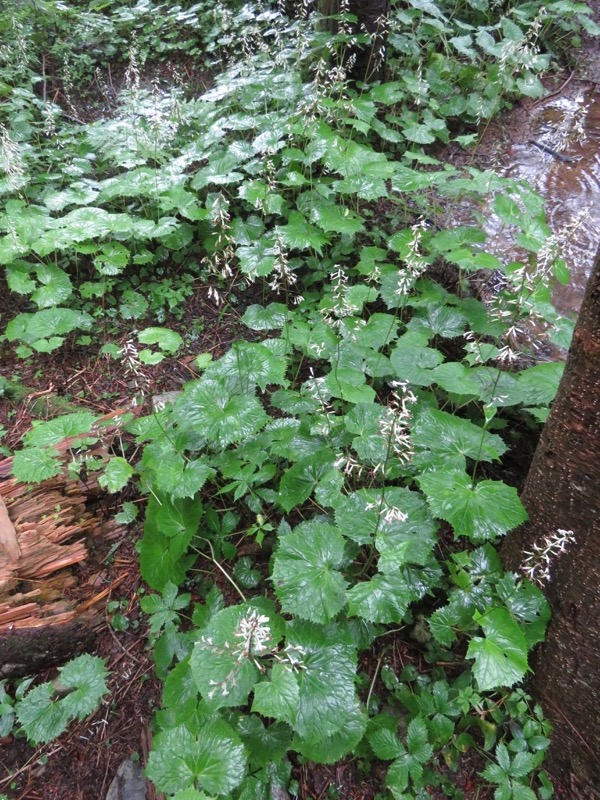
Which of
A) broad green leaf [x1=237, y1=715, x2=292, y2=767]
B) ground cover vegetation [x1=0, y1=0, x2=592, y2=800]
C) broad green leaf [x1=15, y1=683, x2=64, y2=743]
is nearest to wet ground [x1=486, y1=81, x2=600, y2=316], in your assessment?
ground cover vegetation [x1=0, y1=0, x2=592, y2=800]

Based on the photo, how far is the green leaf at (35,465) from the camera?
244 cm

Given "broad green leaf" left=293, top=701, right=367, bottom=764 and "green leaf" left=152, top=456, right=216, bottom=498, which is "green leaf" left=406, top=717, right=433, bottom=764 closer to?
"broad green leaf" left=293, top=701, right=367, bottom=764

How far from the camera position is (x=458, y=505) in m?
1.85

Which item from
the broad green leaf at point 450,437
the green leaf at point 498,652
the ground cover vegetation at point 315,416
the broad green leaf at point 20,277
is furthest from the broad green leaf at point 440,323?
the broad green leaf at point 20,277

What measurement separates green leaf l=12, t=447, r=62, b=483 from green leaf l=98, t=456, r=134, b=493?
247 mm

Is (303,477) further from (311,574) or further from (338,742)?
(338,742)

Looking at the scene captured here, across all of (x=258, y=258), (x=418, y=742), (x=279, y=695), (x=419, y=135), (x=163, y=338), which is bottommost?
(x=418, y=742)

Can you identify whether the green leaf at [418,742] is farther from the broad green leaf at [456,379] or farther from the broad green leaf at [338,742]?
the broad green leaf at [456,379]

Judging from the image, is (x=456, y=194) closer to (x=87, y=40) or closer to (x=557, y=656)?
(x=557, y=656)

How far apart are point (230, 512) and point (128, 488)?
694 mm

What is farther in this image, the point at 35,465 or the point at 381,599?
the point at 35,465

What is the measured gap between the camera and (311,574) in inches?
72.1

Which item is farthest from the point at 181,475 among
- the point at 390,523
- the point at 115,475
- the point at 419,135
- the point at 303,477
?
the point at 419,135

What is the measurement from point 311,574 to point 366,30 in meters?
4.60
